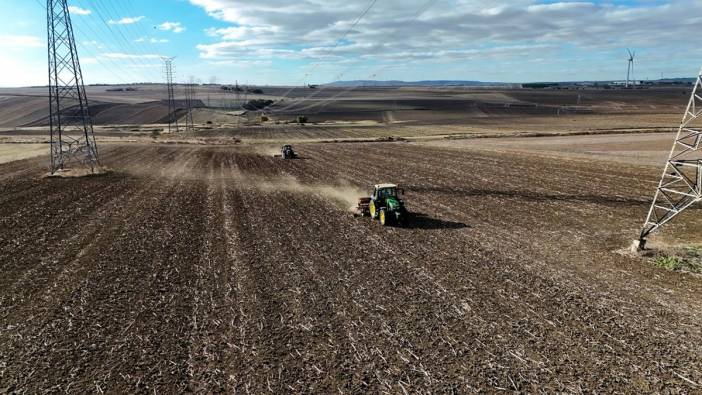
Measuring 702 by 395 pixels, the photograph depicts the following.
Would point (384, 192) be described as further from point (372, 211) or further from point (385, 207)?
point (372, 211)

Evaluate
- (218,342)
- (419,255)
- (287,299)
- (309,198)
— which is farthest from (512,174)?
(218,342)

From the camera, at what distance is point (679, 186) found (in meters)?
35.9

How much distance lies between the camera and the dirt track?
480 inches

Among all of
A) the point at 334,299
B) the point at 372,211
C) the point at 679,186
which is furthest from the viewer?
the point at 679,186

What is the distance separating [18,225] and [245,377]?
22.1m

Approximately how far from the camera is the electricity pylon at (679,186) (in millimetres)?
19375

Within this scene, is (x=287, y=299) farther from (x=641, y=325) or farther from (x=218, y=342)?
(x=641, y=325)

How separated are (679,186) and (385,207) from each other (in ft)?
81.5

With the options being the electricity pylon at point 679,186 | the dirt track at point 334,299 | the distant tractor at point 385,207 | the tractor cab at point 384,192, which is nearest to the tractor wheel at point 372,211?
the distant tractor at point 385,207

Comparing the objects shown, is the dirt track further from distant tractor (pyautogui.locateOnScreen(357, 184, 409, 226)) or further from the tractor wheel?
the tractor wheel

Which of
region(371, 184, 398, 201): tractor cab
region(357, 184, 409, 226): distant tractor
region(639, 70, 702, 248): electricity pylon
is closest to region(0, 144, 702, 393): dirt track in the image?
region(357, 184, 409, 226): distant tractor

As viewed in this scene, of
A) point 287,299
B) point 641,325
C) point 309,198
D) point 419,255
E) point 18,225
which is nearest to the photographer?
point 641,325

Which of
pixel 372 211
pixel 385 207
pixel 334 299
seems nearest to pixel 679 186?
pixel 385 207

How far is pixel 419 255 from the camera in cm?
2145
